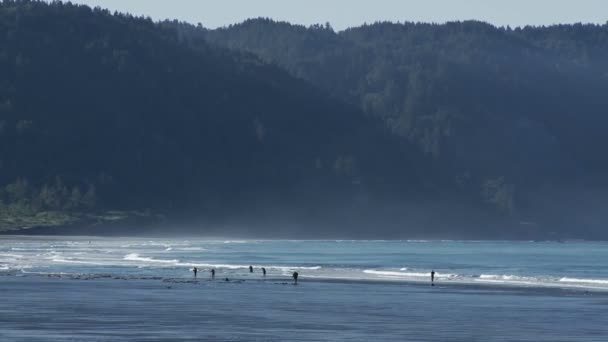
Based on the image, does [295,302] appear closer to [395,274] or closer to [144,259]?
[395,274]

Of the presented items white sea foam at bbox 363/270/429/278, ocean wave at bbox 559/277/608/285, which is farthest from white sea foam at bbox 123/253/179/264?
ocean wave at bbox 559/277/608/285

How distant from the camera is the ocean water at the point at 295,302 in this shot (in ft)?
183

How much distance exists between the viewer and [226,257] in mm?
138625

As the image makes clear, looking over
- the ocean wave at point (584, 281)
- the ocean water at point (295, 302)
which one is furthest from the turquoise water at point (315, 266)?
the ocean water at point (295, 302)

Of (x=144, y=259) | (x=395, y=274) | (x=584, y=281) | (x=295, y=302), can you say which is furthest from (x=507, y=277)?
(x=144, y=259)

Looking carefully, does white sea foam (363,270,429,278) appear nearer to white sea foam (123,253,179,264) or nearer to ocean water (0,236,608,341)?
ocean water (0,236,608,341)

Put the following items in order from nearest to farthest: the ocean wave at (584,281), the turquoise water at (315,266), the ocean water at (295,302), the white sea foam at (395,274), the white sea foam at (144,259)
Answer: the ocean water at (295,302), the ocean wave at (584,281), the turquoise water at (315,266), the white sea foam at (395,274), the white sea foam at (144,259)

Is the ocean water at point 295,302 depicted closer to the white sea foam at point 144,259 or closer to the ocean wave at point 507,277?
the ocean wave at point 507,277

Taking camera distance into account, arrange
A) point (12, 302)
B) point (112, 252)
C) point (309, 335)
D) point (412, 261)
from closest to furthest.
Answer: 1. point (309, 335)
2. point (12, 302)
3. point (412, 261)
4. point (112, 252)

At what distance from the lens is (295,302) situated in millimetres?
71688

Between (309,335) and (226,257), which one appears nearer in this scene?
(309,335)

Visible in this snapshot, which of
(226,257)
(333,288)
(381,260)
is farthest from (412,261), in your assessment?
(333,288)

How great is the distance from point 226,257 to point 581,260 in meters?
36.4

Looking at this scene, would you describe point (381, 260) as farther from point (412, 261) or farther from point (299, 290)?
point (299, 290)
